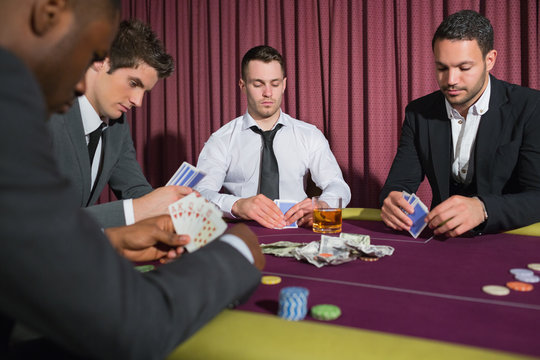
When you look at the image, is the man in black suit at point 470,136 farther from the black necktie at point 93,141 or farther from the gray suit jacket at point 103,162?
the black necktie at point 93,141

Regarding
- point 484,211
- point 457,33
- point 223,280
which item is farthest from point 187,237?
point 457,33

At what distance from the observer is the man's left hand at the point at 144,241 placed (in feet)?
4.02

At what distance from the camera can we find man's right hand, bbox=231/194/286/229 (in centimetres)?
177

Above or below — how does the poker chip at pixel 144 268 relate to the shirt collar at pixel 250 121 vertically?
below

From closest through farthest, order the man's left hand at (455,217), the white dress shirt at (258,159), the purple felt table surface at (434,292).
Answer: the purple felt table surface at (434,292)
the man's left hand at (455,217)
the white dress shirt at (258,159)

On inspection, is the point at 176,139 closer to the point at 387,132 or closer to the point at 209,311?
the point at 387,132

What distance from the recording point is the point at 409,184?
7.54ft

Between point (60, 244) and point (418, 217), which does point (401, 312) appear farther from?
point (418, 217)

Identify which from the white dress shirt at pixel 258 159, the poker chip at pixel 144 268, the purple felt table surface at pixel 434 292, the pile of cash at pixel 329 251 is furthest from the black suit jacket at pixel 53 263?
the white dress shirt at pixel 258 159

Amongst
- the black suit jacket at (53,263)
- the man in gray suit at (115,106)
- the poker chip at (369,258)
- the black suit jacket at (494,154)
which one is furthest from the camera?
the man in gray suit at (115,106)

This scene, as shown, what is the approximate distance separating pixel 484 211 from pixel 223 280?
3.79ft

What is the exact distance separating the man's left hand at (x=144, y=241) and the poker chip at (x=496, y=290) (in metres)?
0.78

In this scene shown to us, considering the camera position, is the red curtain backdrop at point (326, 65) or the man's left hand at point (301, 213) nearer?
the man's left hand at point (301, 213)

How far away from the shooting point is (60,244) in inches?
19.6
